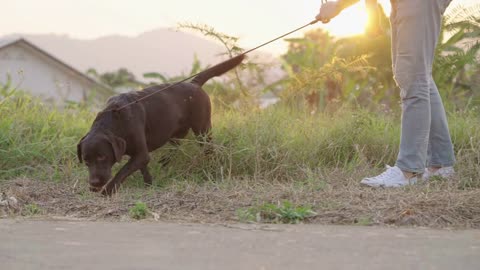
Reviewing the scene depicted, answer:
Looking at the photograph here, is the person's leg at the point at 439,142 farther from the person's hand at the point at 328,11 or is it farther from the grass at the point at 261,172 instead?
the person's hand at the point at 328,11

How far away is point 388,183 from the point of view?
434cm

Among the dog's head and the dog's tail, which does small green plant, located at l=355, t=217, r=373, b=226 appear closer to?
the dog's head

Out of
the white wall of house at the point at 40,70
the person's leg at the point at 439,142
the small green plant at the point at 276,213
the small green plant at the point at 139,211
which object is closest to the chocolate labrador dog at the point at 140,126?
the small green plant at the point at 139,211

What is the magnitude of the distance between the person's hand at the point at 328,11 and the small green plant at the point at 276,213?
1554 mm

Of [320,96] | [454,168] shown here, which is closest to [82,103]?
[320,96]

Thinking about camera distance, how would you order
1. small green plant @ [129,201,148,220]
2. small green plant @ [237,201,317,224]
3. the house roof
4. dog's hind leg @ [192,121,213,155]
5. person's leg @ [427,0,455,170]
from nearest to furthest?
1. small green plant @ [237,201,317,224]
2. small green plant @ [129,201,148,220]
3. person's leg @ [427,0,455,170]
4. dog's hind leg @ [192,121,213,155]
5. the house roof

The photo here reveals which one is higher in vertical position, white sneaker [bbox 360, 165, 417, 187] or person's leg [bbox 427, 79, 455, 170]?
person's leg [bbox 427, 79, 455, 170]

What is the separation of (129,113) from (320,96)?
3.59m

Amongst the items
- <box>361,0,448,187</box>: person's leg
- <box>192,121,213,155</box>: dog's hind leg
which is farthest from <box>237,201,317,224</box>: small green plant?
<box>192,121,213,155</box>: dog's hind leg

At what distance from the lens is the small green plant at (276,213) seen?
3.40 m

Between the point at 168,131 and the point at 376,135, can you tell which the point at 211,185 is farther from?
the point at 376,135

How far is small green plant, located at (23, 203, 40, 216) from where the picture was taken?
3.77 meters

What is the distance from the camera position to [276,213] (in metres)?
3.45

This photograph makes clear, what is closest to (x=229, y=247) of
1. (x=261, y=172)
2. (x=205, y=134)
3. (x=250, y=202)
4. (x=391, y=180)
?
(x=250, y=202)
